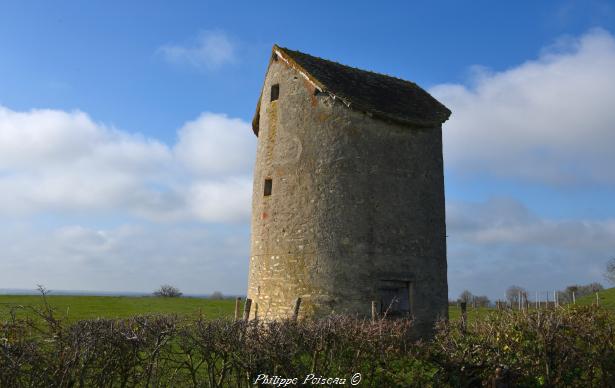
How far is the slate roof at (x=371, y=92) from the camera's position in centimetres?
1641

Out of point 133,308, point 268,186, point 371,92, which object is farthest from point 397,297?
point 133,308

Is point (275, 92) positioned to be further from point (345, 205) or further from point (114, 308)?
point (114, 308)

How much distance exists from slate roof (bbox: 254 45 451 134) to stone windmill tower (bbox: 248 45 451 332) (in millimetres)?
66

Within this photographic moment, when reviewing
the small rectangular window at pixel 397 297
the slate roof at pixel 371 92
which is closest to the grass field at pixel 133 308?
A: the small rectangular window at pixel 397 297

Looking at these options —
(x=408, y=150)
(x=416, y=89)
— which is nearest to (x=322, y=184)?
(x=408, y=150)

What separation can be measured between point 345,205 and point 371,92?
4361mm

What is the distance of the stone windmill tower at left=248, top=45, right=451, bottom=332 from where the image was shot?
1534 centimetres

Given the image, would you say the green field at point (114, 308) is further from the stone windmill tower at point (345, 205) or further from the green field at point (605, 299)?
the green field at point (605, 299)

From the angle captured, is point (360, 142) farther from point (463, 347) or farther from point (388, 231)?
point (463, 347)

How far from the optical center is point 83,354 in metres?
7.33

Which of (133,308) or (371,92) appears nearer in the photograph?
(371,92)

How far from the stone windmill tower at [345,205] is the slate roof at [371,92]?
0.07 m

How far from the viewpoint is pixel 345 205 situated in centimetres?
1560

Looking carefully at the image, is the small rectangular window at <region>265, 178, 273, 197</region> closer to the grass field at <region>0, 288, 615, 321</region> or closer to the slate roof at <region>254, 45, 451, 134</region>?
the slate roof at <region>254, 45, 451, 134</region>
